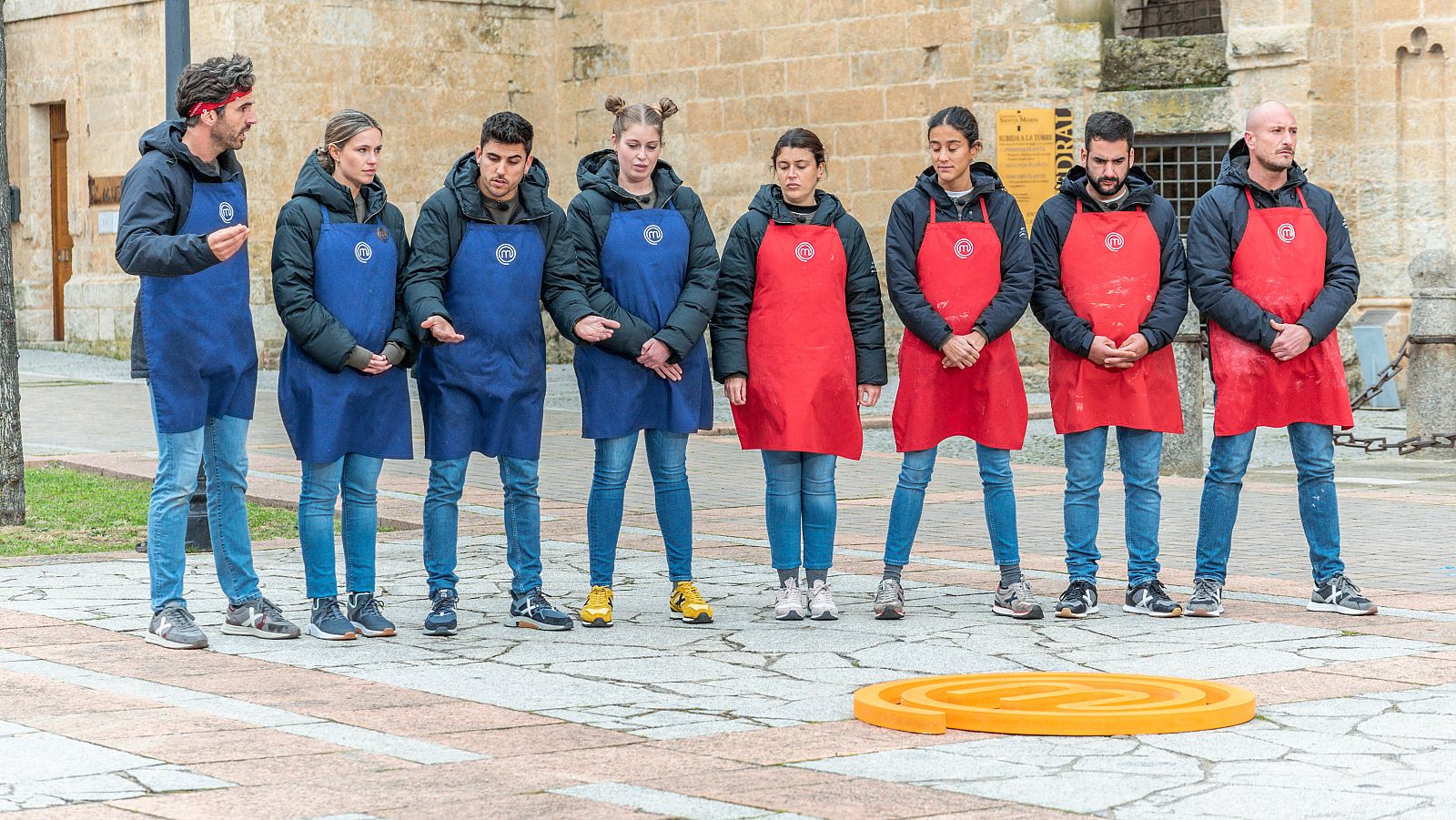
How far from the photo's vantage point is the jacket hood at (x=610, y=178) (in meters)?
6.79

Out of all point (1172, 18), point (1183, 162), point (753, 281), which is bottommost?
point (753, 281)

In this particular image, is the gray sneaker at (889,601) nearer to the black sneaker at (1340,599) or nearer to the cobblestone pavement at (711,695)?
the cobblestone pavement at (711,695)

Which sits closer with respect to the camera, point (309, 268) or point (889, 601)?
point (309, 268)

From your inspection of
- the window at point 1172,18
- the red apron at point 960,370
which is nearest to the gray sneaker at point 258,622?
the red apron at point 960,370

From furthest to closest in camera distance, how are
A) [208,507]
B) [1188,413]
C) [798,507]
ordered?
[1188,413] → [798,507] → [208,507]

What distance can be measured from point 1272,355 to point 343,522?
10.5 ft

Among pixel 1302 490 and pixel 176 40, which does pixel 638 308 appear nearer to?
pixel 1302 490

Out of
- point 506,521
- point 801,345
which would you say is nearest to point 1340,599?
point 801,345

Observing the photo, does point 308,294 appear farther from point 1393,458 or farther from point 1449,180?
point 1449,180

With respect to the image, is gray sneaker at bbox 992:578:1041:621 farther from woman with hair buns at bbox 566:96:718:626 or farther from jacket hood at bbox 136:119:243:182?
jacket hood at bbox 136:119:243:182

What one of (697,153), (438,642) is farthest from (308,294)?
(697,153)

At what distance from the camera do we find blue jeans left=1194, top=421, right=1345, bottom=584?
6.94m

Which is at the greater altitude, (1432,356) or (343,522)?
(1432,356)

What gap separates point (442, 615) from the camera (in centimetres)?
654
